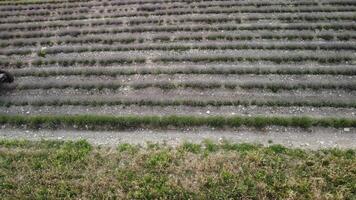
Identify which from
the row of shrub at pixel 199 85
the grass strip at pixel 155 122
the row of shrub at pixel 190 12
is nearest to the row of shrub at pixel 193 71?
the row of shrub at pixel 199 85

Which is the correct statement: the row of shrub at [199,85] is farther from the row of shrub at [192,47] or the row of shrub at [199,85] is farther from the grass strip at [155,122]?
the row of shrub at [192,47]

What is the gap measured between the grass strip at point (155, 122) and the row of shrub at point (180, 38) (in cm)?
1055

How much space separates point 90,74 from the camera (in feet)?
109

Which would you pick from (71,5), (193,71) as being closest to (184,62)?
(193,71)

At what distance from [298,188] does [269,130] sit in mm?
5105

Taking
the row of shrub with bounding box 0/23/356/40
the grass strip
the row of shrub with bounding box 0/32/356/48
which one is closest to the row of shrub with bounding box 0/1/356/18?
the row of shrub with bounding box 0/23/356/40

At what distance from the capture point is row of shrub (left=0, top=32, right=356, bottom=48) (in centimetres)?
3509

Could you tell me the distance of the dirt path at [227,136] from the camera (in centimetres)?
2550

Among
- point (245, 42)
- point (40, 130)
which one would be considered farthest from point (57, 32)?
point (245, 42)

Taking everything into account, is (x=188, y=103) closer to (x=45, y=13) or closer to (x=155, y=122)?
(x=155, y=122)

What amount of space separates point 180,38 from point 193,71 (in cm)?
525

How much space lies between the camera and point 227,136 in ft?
86.9

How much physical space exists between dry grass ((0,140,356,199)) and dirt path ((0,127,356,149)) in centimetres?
72

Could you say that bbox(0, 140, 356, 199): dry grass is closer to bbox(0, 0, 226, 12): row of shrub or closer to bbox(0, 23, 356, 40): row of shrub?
bbox(0, 23, 356, 40): row of shrub
